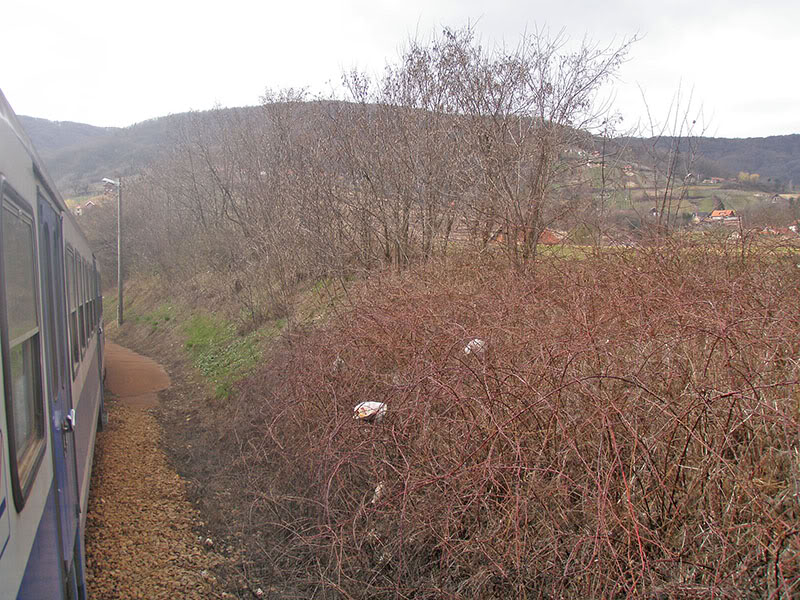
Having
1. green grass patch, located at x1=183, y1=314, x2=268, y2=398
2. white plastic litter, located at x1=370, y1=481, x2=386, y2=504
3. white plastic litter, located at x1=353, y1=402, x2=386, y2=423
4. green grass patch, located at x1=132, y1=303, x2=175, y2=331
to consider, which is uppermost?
white plastic litter, located at x1=353, y1=402, x2=386, y2=423

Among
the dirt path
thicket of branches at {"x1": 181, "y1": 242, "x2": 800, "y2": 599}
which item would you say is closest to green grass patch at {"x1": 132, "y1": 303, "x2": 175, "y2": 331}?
the dirt path

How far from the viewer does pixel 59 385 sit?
3.61m

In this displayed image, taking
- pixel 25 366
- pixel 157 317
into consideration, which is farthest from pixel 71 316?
pixel 157 317

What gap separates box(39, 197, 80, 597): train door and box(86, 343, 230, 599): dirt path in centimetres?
108

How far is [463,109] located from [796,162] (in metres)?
8.61

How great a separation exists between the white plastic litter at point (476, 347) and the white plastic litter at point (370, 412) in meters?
0.93

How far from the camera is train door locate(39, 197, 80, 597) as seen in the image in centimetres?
325

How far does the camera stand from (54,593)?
2.91 meters

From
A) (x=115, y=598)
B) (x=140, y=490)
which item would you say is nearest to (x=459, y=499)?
(x=115, y=598)

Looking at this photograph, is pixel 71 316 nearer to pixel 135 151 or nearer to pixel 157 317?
pixel 157 317

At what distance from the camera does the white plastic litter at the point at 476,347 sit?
5162mm

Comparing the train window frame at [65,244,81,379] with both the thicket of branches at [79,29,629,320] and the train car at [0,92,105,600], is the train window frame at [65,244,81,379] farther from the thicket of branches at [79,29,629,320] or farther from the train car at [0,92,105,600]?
the thicket of branches at [79,29,629,320]

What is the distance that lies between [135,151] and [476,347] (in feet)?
242

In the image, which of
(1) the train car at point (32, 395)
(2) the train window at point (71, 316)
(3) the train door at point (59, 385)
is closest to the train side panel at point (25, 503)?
(1) the train car at point (32, 395)
